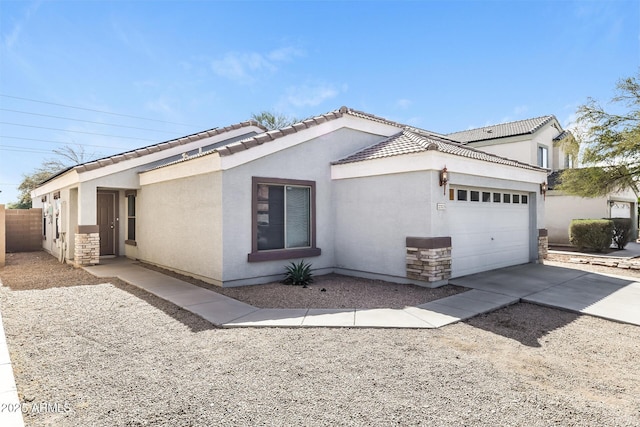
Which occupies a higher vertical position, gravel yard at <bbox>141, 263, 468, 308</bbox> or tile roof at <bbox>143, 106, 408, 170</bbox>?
tile roof at <bbox>143, 106, 408, 170</bbox>

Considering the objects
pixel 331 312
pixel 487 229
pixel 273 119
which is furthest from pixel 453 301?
pixel 273 119

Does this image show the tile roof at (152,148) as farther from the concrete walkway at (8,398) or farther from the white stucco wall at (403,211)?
the concrete walkway at (8,398)

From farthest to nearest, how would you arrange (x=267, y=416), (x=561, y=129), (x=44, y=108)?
(x=44, y=108), (x=561, y=129), (x=267, y=416)

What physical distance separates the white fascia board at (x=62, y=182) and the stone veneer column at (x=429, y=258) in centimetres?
1107

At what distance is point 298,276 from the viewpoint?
8891 mm

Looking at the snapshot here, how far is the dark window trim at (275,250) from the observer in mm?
8773

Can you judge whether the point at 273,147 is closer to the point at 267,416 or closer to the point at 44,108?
the point at 267,416

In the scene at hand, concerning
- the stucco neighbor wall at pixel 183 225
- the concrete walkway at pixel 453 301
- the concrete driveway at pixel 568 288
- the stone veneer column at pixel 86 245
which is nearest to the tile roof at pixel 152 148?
the stucco neighbor wall at pixel 183 225

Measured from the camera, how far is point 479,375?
4.00 metres

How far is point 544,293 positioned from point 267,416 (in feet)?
24.8

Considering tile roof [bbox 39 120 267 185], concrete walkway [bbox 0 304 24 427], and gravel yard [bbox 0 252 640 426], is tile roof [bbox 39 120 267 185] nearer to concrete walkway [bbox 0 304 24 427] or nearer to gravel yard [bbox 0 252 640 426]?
gravel yard [bbox 0 252 640 426]

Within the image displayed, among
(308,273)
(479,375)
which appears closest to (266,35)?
(308,273)

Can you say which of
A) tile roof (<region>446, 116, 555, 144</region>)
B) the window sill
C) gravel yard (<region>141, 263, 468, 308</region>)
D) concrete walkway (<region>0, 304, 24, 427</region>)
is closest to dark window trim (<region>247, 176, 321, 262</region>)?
the window sill

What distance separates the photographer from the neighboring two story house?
20000 millimetres
